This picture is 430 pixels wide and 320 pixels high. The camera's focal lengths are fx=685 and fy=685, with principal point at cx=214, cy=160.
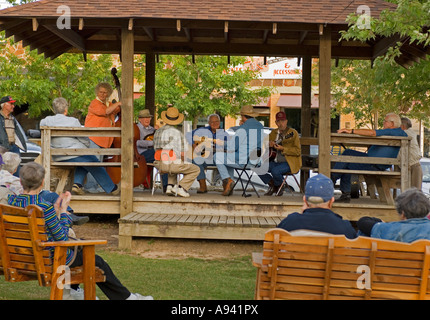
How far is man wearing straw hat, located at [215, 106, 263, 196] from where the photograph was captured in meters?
10.9

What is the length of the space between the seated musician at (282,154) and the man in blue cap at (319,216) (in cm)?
576

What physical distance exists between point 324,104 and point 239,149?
1.67 metres

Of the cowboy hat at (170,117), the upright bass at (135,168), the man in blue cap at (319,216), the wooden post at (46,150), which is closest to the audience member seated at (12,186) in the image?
the man in blue cap at (319,216)

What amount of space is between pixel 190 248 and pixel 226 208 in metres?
0.95

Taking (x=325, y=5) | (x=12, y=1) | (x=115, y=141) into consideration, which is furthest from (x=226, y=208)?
(x=12, y=1)

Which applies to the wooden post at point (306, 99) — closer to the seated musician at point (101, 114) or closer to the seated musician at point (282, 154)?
the seated musician at point (282, 154)

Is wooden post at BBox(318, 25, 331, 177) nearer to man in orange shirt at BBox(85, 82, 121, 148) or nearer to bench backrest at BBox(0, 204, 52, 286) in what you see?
man in orange shirt at BBox(85, 82, 121, 148)

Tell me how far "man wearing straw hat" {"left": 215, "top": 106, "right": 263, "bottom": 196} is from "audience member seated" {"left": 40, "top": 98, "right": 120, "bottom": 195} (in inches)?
67.8

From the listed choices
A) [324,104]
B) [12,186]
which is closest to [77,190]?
[12,186]

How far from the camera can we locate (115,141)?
1141 cm

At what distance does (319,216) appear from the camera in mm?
5066

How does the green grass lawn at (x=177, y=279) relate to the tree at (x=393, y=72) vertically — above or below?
below

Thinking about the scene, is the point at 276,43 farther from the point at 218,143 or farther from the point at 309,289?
the point at 309,289

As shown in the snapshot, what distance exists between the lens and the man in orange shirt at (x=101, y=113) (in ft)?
36.0
